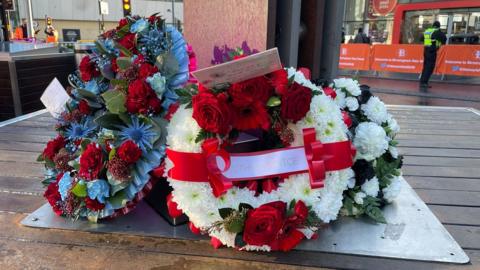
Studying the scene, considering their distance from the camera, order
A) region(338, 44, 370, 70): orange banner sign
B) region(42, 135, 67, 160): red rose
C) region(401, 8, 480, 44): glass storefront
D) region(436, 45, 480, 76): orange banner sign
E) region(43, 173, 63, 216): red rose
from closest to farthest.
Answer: region(43, 173, 63, 216): red rose → region(42, 135, 67, 160): red rose → region(436, 45, 480, 76): orange banner sign → region(338, 44, 370, 70): orange banner sign → region(401, 8, 480, 44): glass storefront

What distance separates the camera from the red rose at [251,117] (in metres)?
1.40

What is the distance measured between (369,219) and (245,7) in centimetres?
107

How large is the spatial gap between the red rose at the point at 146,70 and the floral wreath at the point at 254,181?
0.60 feet

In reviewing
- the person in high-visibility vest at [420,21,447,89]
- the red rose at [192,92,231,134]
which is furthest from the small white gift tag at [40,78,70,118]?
the person in high-visibility vest at [420,21,447,89]

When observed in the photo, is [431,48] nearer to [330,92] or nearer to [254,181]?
[330,92]

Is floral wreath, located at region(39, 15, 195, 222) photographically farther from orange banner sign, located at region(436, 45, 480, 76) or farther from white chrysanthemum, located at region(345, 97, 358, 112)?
orange banner sign, located at region(436, 45, 480, 76)

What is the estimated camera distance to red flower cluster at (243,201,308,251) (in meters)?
1.35

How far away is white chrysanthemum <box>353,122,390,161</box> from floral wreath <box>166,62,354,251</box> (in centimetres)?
24

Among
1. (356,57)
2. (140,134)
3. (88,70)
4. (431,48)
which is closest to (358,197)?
(140,134)

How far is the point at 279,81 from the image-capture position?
1.44 meters

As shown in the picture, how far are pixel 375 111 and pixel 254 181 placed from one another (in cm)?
73

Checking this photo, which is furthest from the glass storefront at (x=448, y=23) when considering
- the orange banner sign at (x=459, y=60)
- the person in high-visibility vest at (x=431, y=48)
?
the person in high-visibility vest at (x=431, y=48)

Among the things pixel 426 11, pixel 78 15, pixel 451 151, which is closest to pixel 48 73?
pixel 451 151

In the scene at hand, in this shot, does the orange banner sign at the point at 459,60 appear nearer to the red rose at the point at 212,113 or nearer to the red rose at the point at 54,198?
the red rose at the point at 212,113
